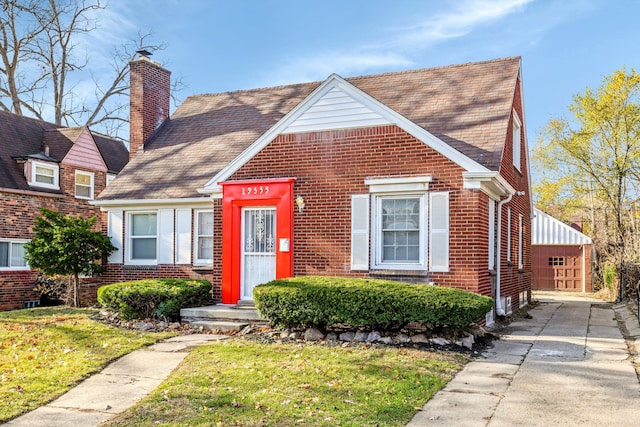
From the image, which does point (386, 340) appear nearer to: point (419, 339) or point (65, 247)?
point (419, 339)

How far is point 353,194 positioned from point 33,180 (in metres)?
13.9

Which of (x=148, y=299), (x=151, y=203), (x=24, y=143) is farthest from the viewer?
(x=24, y=143)

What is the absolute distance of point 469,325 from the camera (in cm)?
1016

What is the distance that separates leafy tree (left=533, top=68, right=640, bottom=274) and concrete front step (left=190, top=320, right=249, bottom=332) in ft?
49.9

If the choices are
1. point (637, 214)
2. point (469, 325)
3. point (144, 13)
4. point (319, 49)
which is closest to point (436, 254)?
point (469, 325)

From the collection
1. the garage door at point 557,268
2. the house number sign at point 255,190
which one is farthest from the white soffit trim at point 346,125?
the garage door at point 557,268

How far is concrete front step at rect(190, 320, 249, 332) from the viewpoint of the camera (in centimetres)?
1170

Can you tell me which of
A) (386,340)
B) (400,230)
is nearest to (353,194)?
(400,230)

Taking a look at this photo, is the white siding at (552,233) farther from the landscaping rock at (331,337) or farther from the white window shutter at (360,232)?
the landscaping rock at (331,337)

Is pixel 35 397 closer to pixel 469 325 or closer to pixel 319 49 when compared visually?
pixel 469 325

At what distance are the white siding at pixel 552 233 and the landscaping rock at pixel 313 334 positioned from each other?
21.5 m

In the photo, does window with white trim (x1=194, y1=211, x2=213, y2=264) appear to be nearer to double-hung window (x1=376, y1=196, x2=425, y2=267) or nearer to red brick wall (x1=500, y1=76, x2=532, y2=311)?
double-hung window (x1=376, y1=196, x2=425, y2=267)

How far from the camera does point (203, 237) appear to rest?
1539cm

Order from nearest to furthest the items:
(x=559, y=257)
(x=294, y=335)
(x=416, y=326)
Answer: (x=294, y=335), (x=416, y=326), (x=559, y=257)
